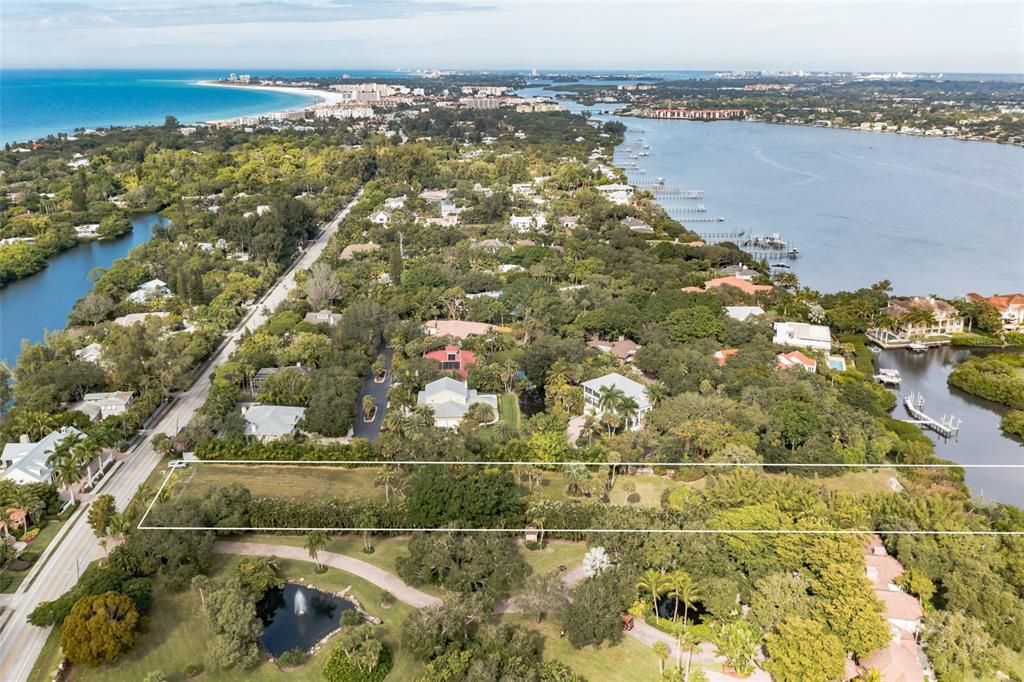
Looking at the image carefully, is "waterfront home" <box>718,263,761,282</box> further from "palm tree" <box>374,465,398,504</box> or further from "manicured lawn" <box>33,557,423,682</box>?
"manicured lawn" <box>33,557,423,682</box>

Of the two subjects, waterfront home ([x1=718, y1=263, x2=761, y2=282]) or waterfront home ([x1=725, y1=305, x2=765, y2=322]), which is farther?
waterfront home ([x1=718, y1=263, x2=761, y2=282])

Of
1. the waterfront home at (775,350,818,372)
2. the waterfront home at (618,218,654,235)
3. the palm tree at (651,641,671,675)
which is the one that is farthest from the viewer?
the waterfront home at (618,218,654,235)

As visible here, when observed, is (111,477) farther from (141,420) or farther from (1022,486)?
(1022,486)

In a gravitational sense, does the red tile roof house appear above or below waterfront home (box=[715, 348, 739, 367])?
below

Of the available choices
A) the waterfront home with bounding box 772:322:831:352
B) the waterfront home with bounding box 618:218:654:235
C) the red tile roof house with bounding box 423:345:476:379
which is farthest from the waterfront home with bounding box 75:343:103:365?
the waterfront home with bounding box 618:218:654:235

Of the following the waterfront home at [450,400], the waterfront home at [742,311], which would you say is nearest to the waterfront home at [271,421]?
the waterfront home at [450,400]

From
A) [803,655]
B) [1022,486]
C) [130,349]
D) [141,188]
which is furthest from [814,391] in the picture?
[141,188]

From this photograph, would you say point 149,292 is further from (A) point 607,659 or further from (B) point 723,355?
(A) point 607,659

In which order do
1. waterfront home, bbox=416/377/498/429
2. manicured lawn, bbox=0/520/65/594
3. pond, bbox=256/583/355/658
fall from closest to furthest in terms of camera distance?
pond, bbox=256/583/355/658
manicured lawn, bbox=0/520/65/594
waterfront home, bbox=416/377/498/429
